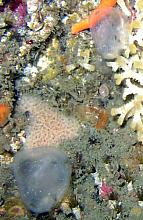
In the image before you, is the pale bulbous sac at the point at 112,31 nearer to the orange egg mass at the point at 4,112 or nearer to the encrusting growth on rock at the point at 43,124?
the encrusting growth on rock at the point at 43,124

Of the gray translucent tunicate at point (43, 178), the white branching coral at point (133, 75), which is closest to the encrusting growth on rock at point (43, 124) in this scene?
the gray translucent tunicate at point (43, 178)

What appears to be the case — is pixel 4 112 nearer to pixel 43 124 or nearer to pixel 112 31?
pixel 43 124

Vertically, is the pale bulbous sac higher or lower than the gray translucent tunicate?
higher

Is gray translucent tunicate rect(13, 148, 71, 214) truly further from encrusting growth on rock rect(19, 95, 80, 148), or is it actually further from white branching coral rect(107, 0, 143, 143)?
white branching coral rect(107, 0, 143, 143)

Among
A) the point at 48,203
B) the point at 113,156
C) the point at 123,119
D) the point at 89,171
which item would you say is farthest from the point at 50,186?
the point at 123,119

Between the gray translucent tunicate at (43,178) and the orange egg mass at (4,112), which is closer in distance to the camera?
the orange egg mass at (4,112)

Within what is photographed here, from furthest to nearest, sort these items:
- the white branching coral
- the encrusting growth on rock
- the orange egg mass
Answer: the encrusting growth on rock < the orange egg mass < the white branching coral

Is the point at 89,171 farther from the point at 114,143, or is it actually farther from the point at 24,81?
the point at 24,81

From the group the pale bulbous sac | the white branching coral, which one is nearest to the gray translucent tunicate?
the white branching coral
